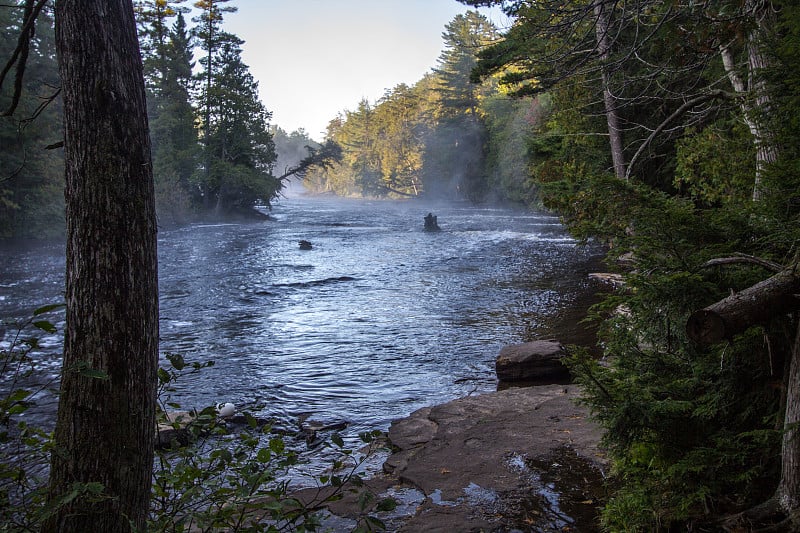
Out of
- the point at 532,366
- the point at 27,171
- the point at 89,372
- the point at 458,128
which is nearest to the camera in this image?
the point at 89,372

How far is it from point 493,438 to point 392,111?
80870 mm

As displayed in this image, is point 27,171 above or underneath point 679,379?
above

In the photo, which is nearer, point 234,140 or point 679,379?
point 679,379

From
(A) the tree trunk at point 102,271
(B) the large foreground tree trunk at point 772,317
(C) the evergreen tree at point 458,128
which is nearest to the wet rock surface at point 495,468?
(B) the large foreground tree trunk at point 772,317

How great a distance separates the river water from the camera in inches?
326

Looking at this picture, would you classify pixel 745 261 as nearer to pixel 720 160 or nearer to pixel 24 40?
pixel 24 40

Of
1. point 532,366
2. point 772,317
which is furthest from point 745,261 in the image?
point 532,366

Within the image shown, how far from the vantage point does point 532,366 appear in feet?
27.1

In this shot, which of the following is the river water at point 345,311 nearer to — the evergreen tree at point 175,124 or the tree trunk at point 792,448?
the tree trunk at point 792,448

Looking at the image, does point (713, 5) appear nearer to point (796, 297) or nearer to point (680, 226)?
point (680, 226)

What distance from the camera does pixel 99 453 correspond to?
292cm

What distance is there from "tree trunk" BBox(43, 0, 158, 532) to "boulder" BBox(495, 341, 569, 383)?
19.5ft

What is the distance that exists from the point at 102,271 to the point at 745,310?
3122 millimetres

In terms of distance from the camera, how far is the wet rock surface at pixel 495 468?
423 cm
